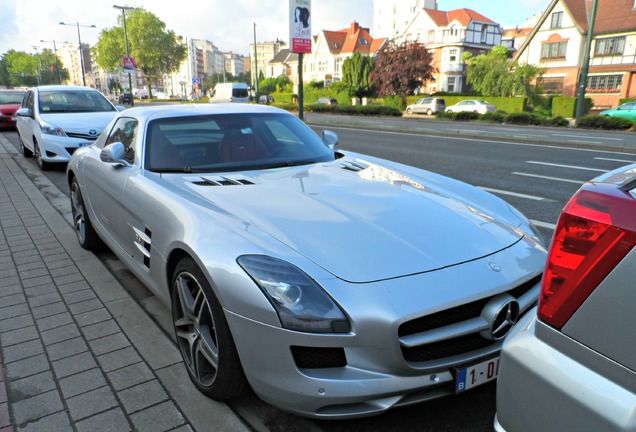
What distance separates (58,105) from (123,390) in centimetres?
918

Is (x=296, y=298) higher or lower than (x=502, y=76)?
lower

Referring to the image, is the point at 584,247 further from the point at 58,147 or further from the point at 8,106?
the point at 8,106

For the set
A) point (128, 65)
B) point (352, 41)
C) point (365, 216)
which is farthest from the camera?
point (352, 41)

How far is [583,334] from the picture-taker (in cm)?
121

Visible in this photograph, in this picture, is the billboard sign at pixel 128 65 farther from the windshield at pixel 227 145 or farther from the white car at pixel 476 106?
the windshield at pixel 227 145

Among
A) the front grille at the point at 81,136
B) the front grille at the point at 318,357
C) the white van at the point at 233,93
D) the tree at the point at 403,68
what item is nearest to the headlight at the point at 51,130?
the front grille at the point at 81,136

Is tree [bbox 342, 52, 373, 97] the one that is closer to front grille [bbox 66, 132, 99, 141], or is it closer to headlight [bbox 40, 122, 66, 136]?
front grille [bbox 66, 132, 99, 141]

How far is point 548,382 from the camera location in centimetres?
125

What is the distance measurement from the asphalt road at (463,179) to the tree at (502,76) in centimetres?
2671

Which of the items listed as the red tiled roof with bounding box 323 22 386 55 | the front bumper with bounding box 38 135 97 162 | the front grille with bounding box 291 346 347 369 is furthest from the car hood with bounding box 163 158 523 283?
the red tiled roof with bounding box 323 22 386 55

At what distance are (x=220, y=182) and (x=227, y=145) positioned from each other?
0.62m

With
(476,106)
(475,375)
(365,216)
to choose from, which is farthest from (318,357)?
(476,106)

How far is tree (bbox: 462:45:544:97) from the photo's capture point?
4109cm

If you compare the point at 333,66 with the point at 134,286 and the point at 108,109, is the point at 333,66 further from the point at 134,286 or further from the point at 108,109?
the point at 134,286
